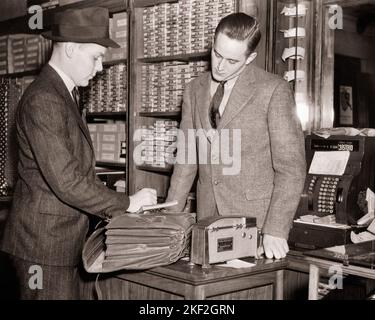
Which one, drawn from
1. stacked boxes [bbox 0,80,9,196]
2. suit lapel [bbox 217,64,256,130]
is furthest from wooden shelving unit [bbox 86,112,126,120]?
suit lapel [bbox 217,64,256,130]

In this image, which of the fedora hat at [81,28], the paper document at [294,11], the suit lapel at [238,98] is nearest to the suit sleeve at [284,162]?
the suit lapel at [238,98]

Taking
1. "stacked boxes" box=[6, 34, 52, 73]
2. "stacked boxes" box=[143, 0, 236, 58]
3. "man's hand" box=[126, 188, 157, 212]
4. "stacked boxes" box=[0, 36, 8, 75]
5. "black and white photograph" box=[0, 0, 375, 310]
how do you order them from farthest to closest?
1. "stacked boxes" box=[0, 36, 8, 75]
2. "stacked boxes" box=[6, 34, 52, 73]
3. "stacked boxes" box=[143, 0, 236, 58]
4. "man's hand" box=[126, 188, 157, 212]
5. "black and white photograph" box=[0, 0, 375, 310]

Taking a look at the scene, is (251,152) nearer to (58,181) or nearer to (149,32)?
(58,181)

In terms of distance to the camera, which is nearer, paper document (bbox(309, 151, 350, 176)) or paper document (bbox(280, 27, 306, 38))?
paper document (bbox(309, 151, 350, 176))

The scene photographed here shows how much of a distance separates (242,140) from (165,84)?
68.1 inches

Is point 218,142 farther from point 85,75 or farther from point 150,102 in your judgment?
point 150,102

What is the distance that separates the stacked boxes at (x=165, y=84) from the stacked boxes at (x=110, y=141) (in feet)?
1.14

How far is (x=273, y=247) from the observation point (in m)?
2.08

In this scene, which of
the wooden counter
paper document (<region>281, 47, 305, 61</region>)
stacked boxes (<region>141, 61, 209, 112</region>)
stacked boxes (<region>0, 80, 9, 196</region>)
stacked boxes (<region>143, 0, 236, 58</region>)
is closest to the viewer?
the wooden counter

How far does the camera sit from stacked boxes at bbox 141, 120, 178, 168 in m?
4.07

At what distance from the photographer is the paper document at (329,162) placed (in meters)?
2.87

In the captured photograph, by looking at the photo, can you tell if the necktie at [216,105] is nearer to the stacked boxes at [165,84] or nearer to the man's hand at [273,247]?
the man's hand at [273,247]

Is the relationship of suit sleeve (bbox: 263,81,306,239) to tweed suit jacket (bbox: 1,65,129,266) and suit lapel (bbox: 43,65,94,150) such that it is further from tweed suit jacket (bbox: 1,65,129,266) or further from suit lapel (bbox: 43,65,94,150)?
suit lapel (bbox: 43,65,94,150)

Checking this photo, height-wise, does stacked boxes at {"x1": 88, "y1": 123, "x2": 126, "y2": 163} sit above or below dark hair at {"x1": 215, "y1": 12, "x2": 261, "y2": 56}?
below
